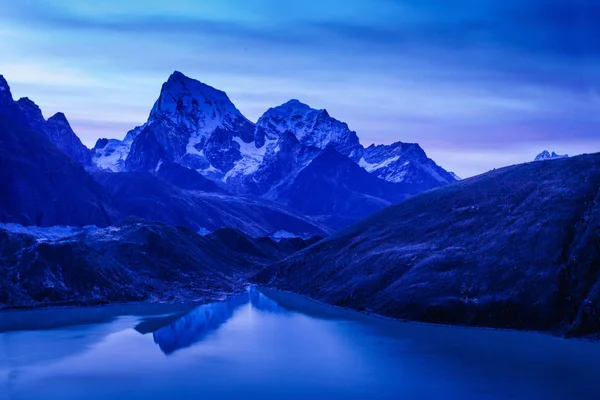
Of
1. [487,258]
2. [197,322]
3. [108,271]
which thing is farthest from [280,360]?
[108,271]

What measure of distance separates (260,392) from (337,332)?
34705 mm

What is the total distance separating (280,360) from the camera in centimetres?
7012

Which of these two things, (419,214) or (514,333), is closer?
(514,333)

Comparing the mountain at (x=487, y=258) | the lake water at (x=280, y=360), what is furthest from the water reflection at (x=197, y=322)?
the mountain at (x=487, y=258)

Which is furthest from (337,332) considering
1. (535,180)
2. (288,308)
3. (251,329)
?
(535,180)

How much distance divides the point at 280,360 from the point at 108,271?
226 feet

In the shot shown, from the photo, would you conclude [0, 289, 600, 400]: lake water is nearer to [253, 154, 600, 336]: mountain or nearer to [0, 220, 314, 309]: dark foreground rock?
[253, 154, 600, 336]: mountain

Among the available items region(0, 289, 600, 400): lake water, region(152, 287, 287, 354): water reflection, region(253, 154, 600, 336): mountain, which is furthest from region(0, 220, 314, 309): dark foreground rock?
region(253, 154, 600, 336): mountain

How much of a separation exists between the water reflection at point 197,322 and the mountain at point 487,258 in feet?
38.4

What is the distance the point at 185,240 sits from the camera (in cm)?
18650

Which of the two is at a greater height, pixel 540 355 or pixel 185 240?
pixel 185 240

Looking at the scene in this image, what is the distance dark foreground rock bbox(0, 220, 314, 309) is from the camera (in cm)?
11600

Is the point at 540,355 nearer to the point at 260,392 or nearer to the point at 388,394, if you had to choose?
the point at 388,394

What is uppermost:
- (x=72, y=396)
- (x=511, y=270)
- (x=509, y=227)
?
(x=509, y=227)
